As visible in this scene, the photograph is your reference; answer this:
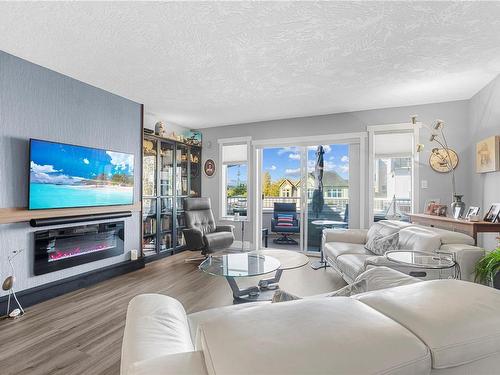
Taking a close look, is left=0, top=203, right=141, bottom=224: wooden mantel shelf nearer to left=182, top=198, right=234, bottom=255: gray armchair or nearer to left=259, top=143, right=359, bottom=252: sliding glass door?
left=182, top=198, right=234, bottom=255: gray armchair

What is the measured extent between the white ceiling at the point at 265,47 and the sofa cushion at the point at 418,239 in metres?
1.71

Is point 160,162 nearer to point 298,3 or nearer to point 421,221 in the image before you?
point 298,3

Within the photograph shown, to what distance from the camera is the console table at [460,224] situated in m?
2.69

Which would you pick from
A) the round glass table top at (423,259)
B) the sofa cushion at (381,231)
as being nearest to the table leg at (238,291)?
the round glass table top at (423,259)

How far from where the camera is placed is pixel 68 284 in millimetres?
2971

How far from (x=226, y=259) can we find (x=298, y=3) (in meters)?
2.40

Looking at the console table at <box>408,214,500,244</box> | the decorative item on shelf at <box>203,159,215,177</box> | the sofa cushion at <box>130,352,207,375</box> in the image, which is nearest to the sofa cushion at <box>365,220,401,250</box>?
the console table at <box>408,214,500,244</box>

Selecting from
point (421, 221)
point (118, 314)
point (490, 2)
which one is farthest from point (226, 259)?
point (490, 2)

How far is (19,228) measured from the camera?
2.62 metres

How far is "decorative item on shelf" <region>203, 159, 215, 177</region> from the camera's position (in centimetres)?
559

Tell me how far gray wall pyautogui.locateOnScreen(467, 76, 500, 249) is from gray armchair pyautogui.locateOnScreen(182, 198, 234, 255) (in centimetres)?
342

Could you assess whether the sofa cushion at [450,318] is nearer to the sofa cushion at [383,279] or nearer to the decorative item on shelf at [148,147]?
the sofa cushion at [383,279]

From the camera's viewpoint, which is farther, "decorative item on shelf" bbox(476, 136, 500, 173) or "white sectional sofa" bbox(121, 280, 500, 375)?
"decorative item on shelf" bbox(476, 136, 500, 173)

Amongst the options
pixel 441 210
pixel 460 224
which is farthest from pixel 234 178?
pixel 460 224
